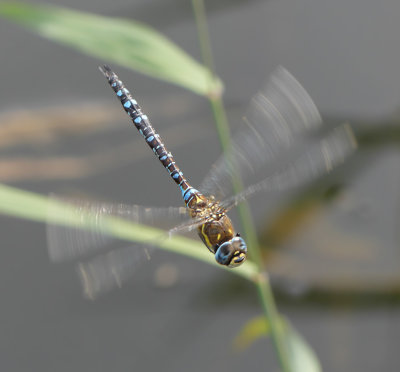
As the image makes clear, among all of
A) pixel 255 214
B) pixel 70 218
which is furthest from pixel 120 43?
pixel 255 214

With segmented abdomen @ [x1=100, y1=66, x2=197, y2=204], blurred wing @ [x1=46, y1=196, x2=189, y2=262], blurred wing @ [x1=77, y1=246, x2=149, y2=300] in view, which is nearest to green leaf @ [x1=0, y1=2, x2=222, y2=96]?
segmented abdomen @ [x1=100, y1=66, x2=197, y2=204]

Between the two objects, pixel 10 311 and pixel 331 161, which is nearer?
pixel 331 161

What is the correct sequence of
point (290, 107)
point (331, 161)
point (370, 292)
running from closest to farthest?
1. point (331, 161)
2. point (290, 107)
3. point (370, 292)

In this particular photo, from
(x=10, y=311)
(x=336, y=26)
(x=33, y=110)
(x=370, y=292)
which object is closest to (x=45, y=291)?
(x=10, y=311)

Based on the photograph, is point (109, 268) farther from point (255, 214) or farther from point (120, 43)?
point (255, 214)

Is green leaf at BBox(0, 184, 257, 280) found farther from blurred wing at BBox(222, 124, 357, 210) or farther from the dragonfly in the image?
blurred wing at BBox(222, 124, 357, 210)

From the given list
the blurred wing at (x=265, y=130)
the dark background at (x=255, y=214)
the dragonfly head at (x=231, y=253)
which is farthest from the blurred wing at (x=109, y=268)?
the dark background at (x=255, y=214)

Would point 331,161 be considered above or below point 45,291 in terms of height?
below

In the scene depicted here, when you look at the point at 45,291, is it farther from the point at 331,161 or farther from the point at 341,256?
the point at 331,161
